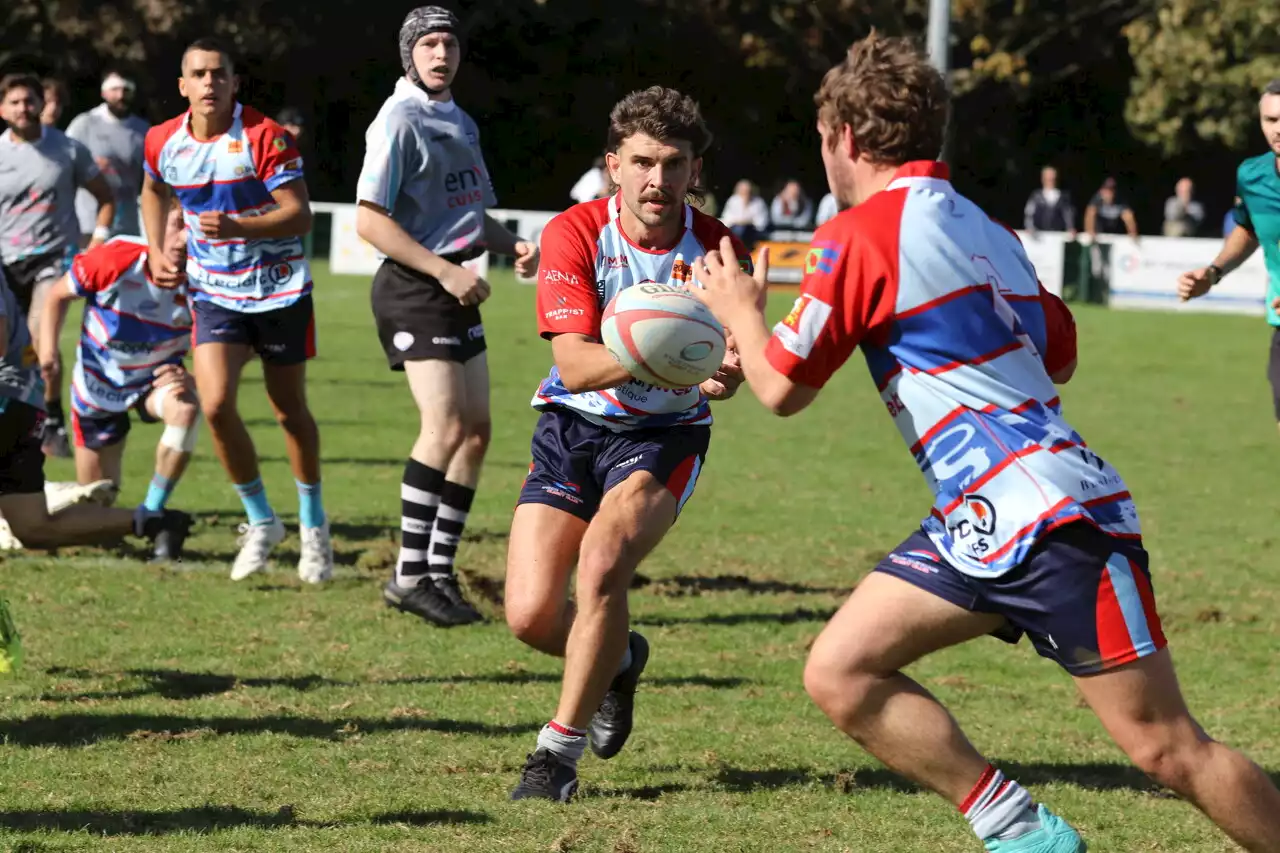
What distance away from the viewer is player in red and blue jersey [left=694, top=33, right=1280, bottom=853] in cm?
405

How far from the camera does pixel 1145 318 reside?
28.1m

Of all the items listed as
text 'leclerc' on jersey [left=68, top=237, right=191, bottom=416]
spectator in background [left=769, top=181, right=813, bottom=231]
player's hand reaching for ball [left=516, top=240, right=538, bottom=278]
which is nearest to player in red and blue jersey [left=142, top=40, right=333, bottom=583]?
text 'leclerc' on jersey [left=68, top=237, right=191, bottom=416]

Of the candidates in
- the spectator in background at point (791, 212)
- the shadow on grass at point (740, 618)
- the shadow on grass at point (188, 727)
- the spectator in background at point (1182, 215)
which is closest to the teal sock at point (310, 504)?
the shadow on grass at point (740, 618)

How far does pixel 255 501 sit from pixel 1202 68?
3477 cm

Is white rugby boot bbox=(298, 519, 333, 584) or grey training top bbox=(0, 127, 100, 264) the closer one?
white rugby boot bbox=(298, 519, 333, 584)

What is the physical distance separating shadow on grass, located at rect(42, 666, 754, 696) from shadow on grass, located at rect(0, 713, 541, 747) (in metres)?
0.31

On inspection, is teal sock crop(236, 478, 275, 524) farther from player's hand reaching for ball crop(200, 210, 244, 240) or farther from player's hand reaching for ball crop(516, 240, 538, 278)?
player's hand reaching for ball crop(516, 240, 538, 278)

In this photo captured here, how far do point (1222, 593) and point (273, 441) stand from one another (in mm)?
7233

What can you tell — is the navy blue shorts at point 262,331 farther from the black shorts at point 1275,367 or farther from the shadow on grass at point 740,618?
the black shorts at point 1275,367

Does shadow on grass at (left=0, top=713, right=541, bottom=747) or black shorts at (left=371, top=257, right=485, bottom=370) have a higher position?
black shorts at (left=371, top=257, right=485, bottom=370)

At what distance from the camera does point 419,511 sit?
8156mm

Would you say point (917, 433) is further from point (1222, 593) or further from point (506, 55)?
point (506, 55)

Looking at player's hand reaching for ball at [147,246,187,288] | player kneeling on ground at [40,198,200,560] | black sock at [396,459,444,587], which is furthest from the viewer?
player kneeling on ground at [40,198,200,560]

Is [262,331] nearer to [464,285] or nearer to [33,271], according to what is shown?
[464,285]
